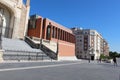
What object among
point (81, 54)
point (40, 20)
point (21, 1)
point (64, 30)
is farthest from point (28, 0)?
point (81, 54)

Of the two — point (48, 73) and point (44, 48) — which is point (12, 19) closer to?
point (44, 48)

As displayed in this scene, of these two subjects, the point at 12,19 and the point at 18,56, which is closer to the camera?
the point at 18,56

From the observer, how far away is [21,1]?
125ft

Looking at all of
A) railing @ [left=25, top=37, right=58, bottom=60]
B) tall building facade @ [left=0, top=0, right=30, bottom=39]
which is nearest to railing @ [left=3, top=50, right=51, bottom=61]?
railing @ [left=25, top=37, right=58, bottom=60]

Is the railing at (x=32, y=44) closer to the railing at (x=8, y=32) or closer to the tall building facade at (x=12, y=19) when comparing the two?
the tall building facade at (x=12, y=19)

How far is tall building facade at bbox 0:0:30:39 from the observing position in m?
34.8

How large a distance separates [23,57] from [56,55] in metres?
8.80

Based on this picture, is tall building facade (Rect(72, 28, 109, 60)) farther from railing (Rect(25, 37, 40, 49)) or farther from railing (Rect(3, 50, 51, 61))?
railing (Rect(3, 50, 51, 61))

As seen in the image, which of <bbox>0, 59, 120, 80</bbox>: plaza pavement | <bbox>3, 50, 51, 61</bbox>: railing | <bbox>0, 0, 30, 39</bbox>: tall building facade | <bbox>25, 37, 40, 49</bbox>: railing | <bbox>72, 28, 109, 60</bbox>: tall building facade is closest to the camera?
<bbox>0, 59, 120, 80</bbox>: plaza pavement

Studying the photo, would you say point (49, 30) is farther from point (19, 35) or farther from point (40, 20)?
point (19, 35)

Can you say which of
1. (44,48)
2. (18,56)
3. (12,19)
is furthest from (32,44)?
(18,56)

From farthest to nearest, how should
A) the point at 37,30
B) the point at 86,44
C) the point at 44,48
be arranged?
1. the point at 86,44
2. the point at 37,30
3. the point at 44,48

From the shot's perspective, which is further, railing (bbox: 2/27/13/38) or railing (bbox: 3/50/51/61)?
railing (bbox: 2/27/13/38)

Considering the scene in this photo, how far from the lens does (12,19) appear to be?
36.2 meters
